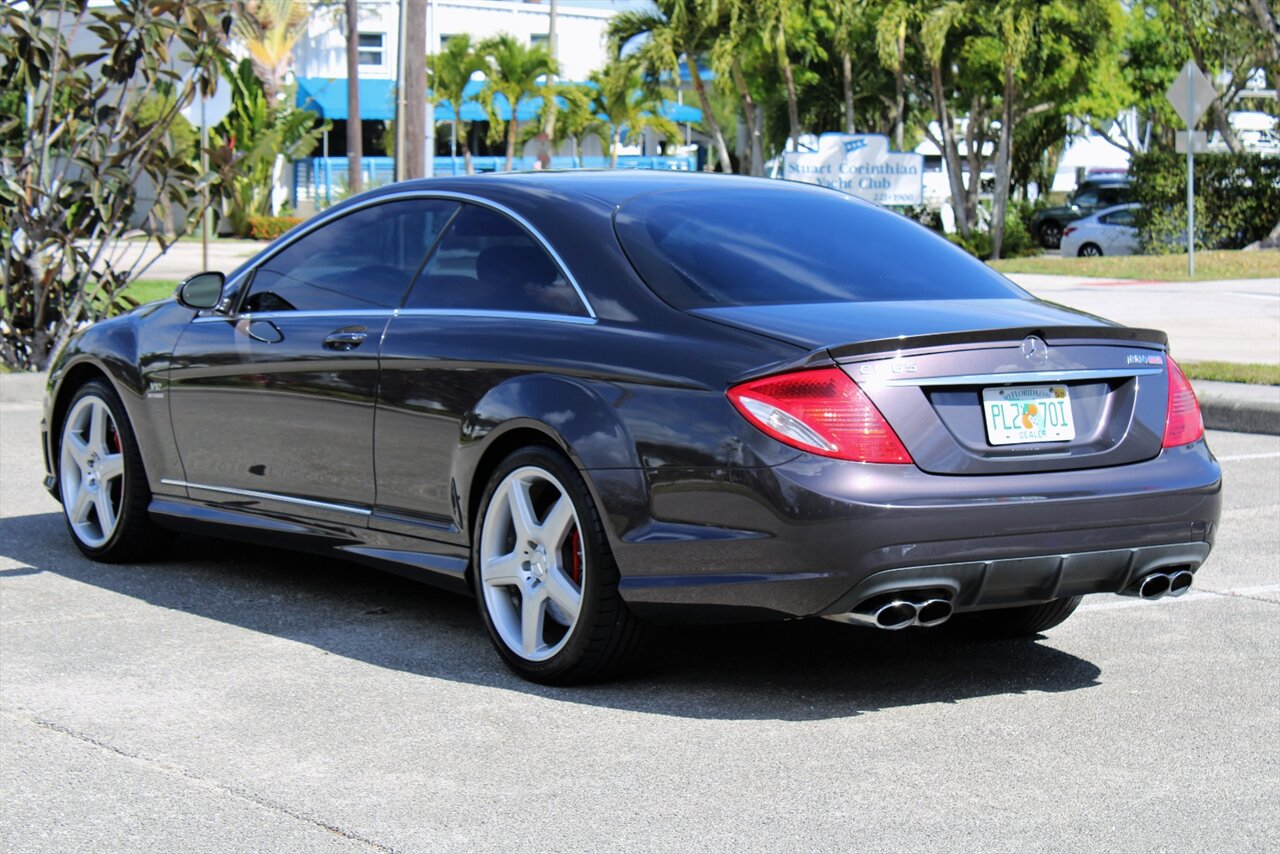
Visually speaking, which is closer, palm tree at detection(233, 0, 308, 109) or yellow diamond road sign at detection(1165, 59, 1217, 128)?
yellow diamond road sign at detection(1165, 59, 1217, 128)

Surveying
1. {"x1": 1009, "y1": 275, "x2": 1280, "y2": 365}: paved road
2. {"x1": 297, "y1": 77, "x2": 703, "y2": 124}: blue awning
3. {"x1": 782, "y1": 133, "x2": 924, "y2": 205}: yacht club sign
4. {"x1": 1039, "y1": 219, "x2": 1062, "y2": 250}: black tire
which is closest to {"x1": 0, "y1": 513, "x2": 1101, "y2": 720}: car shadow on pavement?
{"x1": 1009, "y1": 275, "x2": 1280, "y2": 365}: paved road

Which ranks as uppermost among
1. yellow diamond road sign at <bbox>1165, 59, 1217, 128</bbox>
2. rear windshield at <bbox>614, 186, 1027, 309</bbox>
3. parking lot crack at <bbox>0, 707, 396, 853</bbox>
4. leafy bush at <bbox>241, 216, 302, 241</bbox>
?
yellow diamond road sign at <bbox>1165, 59, 1217, 128</bbox>

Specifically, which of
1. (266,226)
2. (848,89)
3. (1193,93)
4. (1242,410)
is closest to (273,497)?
(1242,410)

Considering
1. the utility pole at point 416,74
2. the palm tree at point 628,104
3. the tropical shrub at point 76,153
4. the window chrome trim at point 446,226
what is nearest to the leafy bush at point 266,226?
the palm tree at point 628,104

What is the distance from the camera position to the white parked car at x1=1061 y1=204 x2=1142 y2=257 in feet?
121

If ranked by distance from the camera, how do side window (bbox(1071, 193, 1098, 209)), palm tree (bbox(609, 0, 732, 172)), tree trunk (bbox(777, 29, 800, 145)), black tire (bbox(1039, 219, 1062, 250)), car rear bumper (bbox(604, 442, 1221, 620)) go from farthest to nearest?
black tire (bbox(1039, 219, 1062, 250)), side window (bbox(1071, 193, 1098, 209)), palm tree (bbox(609, 0, 732, 172)), tree trunk (bbox(777, 29, 800, 145)), car rear bumper (bbox(604, 442, 1221, 620))

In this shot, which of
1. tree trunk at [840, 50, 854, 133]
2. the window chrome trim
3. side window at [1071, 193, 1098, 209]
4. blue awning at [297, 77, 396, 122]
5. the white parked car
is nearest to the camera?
the window chrome trim

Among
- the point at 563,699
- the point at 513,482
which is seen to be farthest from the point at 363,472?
the point at 563,699

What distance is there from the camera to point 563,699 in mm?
5273

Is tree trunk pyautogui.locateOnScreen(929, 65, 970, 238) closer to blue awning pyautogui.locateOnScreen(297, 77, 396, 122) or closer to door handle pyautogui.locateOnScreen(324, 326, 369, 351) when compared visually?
blue awning pyautogui.locateOnScreen(297, 77, 396, 122)

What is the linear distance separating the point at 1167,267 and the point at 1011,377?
84.2ft

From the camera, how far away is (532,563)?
A: 17.8ft

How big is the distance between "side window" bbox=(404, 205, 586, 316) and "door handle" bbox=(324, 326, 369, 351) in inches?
8.1

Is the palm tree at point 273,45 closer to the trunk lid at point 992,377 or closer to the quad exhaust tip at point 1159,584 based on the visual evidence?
the trunk lid at point 992,377
